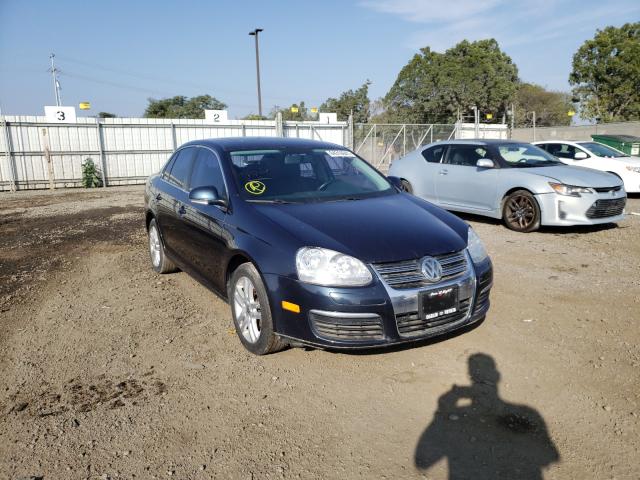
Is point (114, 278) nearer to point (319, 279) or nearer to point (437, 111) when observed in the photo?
point (319, 279)

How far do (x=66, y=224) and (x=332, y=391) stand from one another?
26.2ft

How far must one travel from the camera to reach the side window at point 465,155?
865 cm

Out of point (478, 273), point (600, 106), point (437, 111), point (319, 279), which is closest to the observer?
point (319, 279)

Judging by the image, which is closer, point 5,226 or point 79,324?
point 79,324

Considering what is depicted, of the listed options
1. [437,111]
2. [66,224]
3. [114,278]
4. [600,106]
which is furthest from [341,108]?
[114,278]

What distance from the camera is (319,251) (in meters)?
3.22

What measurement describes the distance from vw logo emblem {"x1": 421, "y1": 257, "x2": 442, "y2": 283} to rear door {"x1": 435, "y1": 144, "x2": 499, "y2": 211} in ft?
17.8

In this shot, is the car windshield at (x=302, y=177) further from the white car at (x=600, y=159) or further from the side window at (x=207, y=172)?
the white car at (x=600, y=159)

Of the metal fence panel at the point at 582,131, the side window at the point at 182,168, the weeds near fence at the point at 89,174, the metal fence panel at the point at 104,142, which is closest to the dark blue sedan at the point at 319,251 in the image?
the side window at the point at 182,168

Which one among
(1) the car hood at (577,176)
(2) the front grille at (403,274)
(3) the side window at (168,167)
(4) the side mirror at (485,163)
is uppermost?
(3) the side window at (168,167)

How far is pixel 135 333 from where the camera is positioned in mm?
4164

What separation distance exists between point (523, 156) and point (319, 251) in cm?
659

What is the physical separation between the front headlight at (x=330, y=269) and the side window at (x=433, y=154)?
6533mm

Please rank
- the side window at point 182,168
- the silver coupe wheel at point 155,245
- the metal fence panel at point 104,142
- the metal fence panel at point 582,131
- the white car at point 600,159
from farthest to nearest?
the metal fence panel at point 582,131, the metal fence panel at point 104,142, the white car at point 600,159, the silver coupe wheel at point 155,245, the side window at point 182,168
